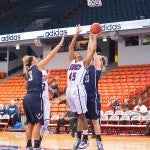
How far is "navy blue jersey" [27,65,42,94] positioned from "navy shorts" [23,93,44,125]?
9 centimetres

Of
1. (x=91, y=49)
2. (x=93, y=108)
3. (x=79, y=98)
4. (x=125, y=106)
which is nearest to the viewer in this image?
(x=91, y=49)

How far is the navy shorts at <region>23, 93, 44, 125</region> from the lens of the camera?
20.4 feet

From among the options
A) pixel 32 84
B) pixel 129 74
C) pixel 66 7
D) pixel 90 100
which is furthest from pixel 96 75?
pixel 66 7

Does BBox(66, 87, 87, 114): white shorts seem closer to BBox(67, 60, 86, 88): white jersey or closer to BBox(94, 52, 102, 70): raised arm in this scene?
BBox(67, 60, 86, 88): white jersey

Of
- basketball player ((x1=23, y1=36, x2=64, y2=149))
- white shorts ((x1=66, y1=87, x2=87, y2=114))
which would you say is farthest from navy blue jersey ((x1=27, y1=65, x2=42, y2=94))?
white shorts ((x1=66, y1=87, x2=87, y2=114))

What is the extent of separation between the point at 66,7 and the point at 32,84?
1882cm

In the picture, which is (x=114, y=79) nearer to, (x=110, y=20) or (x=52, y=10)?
(x=110, y=20)

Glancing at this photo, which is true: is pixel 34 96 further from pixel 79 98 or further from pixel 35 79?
pixel 79 98

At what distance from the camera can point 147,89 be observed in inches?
681

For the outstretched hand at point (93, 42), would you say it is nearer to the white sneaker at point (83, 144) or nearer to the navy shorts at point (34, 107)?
the navy shorts at point (34, 107)

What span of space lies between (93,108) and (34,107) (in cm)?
105

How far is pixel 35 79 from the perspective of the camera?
20.7 feet

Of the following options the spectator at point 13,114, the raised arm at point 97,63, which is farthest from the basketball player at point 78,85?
the spectator at point 13,114

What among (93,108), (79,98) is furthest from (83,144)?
(79,98)
